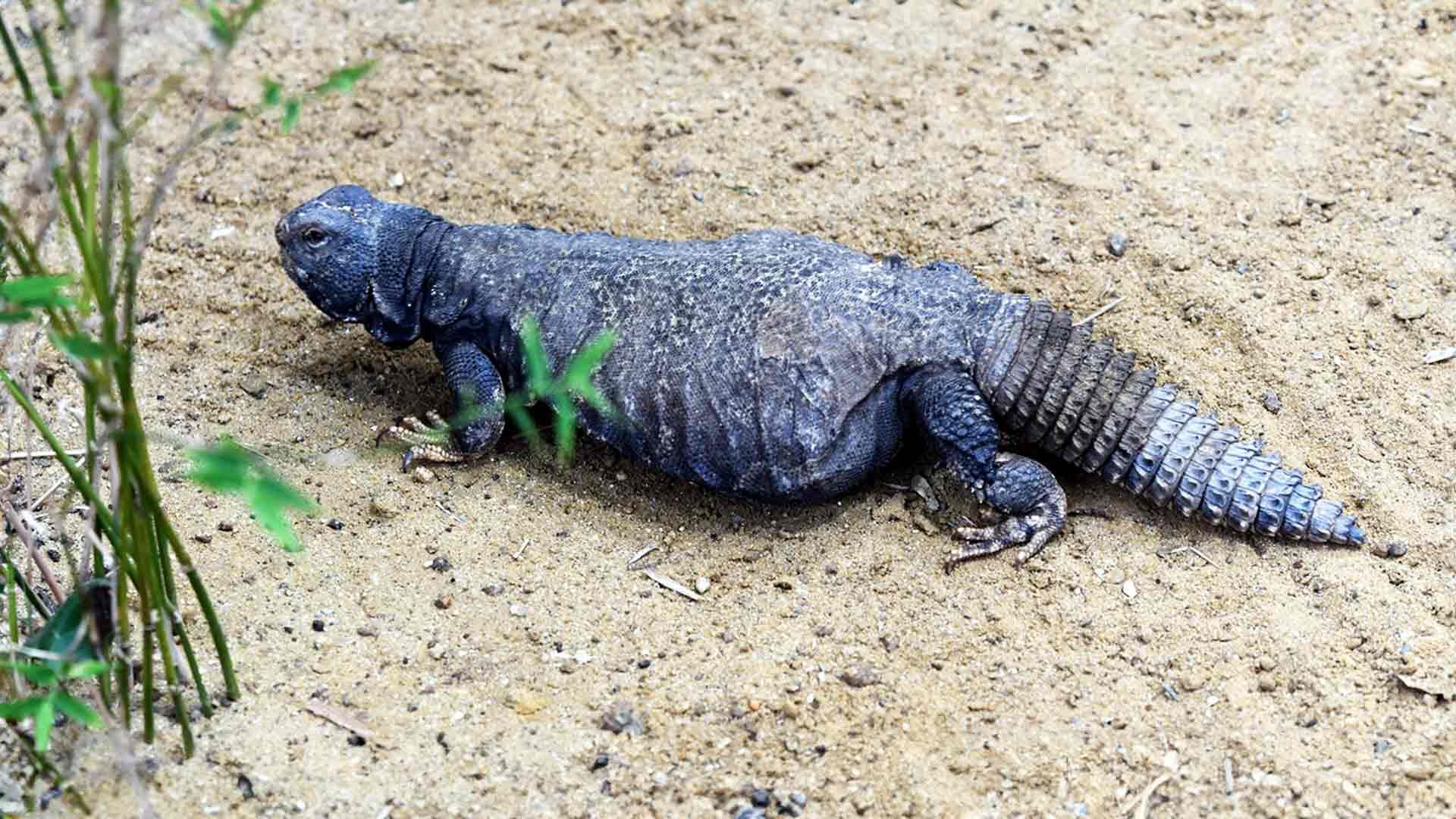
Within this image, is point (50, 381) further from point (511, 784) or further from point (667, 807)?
point (667, 807)

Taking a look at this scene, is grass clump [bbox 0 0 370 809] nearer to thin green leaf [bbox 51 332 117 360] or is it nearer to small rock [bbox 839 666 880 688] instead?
thin green leaf [bbox 51 332 117 360]

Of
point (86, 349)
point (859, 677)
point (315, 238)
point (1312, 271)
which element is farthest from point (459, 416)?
point (1312, 271)

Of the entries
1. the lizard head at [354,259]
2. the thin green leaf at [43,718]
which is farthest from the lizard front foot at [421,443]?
the thin green leaf at [43,718]

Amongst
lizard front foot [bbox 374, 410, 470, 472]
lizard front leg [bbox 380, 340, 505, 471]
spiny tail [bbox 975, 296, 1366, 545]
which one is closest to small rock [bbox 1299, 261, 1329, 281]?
spiny tail [bbox 975, 296, 1366, 545]

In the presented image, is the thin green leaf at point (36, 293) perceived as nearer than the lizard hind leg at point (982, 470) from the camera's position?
Yes

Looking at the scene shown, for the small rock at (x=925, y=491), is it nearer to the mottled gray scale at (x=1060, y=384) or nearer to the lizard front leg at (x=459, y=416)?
the mottled gray scale at (x=1060, y=384)

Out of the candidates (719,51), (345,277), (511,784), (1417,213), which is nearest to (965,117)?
(719,51)

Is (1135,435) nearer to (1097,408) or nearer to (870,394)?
(1097,408)
